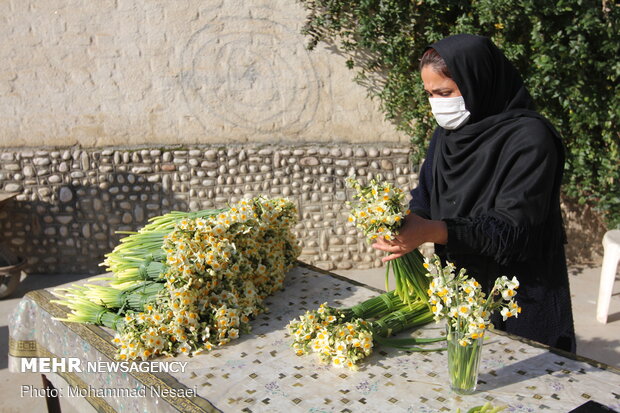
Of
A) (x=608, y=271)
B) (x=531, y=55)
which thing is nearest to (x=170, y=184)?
(x=531, y=55)

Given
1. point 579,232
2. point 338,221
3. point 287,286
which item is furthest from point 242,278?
point 579,232

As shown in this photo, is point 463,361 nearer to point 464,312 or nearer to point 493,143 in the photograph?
point 464,312

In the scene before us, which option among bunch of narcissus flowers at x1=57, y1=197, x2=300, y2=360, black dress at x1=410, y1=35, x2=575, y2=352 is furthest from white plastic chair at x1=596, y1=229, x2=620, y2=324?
bunch of narcissus flowers at x1=57, y1=197, x2=300, y2=360

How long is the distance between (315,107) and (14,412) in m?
3.60

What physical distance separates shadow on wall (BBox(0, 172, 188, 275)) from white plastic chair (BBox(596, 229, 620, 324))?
378 cm

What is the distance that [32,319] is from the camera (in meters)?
2.57

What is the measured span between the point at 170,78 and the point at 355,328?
170 inches

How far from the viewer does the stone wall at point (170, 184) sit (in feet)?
18.5

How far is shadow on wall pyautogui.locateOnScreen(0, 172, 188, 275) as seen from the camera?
18.7 feet

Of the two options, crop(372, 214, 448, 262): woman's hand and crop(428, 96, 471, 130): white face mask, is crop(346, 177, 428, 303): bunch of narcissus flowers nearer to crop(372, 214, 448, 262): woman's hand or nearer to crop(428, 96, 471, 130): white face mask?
crop(372, 214, 448, 262): woman's hand

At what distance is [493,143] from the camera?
1921mm

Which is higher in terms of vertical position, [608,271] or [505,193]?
[505,193]

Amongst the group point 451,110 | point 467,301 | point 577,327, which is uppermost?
point 451,110

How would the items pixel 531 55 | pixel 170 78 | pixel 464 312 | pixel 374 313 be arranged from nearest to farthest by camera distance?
Answer: pixel 464 312, pixel 374 313, pixel 531 55, pixel 170 78
